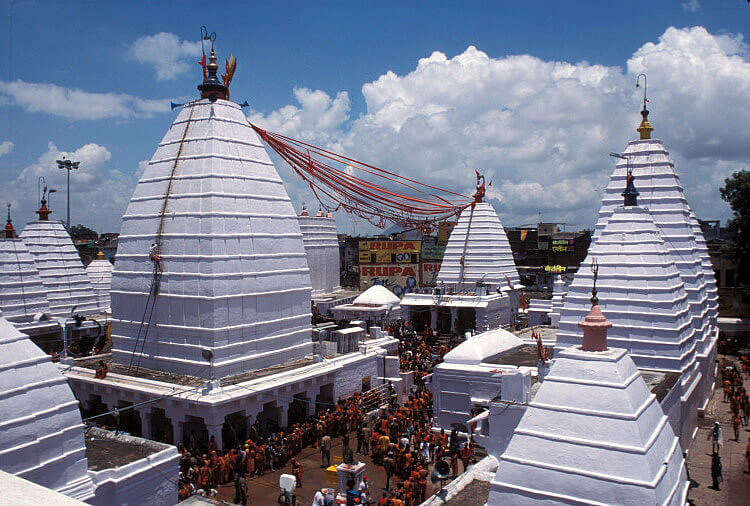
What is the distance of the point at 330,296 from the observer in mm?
45125

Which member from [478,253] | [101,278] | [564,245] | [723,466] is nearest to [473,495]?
[723,466]

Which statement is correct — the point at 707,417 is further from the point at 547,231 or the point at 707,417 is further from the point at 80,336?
the point at 547,231

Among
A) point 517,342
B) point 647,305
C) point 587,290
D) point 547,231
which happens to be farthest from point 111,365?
point 547,231

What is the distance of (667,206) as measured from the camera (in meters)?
24.0

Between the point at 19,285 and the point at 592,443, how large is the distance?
90.4 ft

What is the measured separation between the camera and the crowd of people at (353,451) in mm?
15164

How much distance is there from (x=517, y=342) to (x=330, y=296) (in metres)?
23.9

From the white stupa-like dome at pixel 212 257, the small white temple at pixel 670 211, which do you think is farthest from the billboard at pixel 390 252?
the white stupa-like dome at pixel 212 257

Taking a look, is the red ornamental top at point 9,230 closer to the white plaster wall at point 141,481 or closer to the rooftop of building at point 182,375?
the rooftop of building at point 182,375

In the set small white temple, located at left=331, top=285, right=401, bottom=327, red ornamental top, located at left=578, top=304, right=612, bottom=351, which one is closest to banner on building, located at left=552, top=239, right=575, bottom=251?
small white temple, located at left=331, top=285, right=401, bottom=327

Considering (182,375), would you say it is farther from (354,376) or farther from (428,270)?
(428,270)

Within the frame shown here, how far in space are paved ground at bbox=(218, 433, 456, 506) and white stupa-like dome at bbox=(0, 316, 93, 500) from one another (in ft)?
18.5

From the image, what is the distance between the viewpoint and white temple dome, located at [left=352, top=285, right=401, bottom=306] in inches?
1439

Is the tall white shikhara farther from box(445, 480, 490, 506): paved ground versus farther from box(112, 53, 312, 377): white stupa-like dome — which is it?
box(445, 480, 490, 506): paved ground
